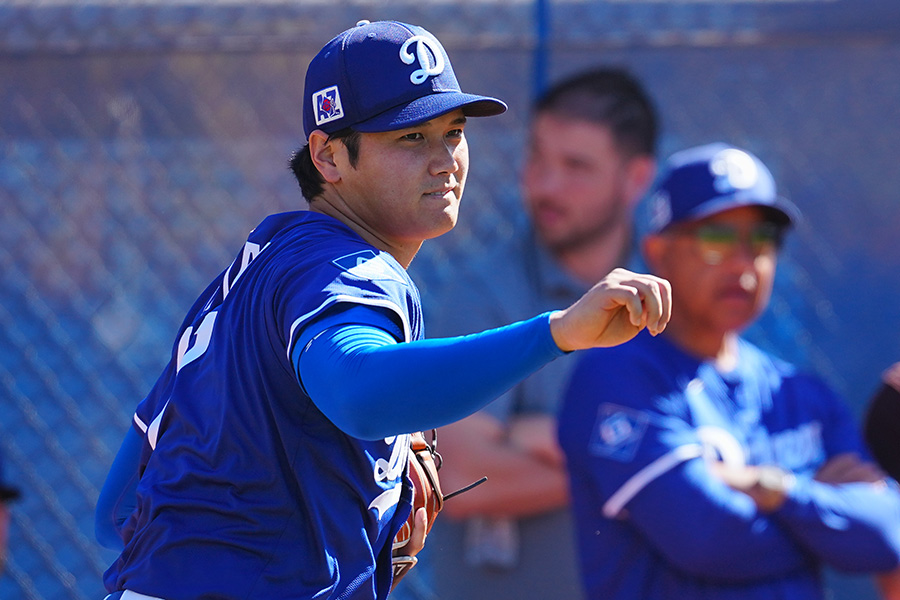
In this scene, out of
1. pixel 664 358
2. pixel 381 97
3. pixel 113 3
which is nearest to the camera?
pixel 381 97

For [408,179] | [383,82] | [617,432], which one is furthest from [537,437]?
[383,82]

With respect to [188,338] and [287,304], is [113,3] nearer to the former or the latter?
[188,338]

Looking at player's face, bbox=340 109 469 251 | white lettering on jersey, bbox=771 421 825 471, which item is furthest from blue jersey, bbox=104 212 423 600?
white lettering on jersey, bbox=771 421 825 471

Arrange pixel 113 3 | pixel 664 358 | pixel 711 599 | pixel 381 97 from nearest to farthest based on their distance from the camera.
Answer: pixel 381 97
pixel 711 599
pixel 664 358
pixel 113 3

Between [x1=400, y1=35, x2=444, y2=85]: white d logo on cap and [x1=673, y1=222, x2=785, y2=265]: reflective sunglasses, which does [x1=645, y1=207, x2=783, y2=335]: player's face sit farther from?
[x1=400, y1=35, x2=444, y2=85]: white d logo on cap

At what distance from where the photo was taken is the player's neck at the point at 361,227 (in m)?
1.88

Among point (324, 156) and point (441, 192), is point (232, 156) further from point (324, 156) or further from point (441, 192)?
point (441, 192)

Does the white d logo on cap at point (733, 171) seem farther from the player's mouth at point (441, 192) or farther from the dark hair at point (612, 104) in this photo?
the player's mouth at point (441, 192)

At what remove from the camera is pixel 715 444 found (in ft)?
10.8

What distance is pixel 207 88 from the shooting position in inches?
153

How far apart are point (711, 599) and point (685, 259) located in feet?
3.51

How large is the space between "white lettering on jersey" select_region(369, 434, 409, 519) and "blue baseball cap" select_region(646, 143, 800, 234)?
193cm

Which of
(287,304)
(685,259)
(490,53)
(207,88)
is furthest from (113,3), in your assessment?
(287,304)

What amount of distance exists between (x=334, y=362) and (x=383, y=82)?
1.80 feet
